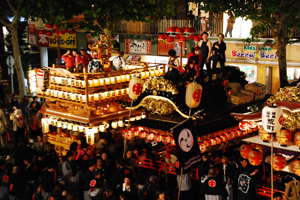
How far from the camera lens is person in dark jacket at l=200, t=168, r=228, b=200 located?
1012 cm

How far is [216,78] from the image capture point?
14.1 m

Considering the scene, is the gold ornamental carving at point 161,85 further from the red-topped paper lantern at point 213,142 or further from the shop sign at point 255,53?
the shop sign at point 255,53

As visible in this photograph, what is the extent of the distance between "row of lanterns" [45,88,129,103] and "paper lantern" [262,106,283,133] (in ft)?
23.2

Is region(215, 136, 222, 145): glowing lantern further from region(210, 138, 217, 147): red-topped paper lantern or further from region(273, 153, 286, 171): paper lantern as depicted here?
region(273, 153, 286, 171): paper lantern

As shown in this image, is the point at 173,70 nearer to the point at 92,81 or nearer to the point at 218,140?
the point at 218,140

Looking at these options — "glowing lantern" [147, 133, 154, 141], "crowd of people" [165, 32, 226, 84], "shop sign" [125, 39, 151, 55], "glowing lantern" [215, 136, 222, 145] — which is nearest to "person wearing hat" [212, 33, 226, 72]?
"crowd of people" [165, 32, 226, 84]

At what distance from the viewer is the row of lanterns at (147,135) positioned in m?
12.9

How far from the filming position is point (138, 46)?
24641mm

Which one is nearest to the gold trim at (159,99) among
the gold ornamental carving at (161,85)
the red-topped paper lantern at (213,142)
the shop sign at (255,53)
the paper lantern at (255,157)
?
the gold ornamental carving at (161,85)

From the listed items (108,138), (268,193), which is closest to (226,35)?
(108,138)

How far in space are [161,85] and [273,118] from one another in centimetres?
446

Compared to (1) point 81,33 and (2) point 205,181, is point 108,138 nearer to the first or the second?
(2) point 205,181

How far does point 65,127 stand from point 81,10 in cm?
785

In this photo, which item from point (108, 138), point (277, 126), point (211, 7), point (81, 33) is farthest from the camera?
point (81, 33)
